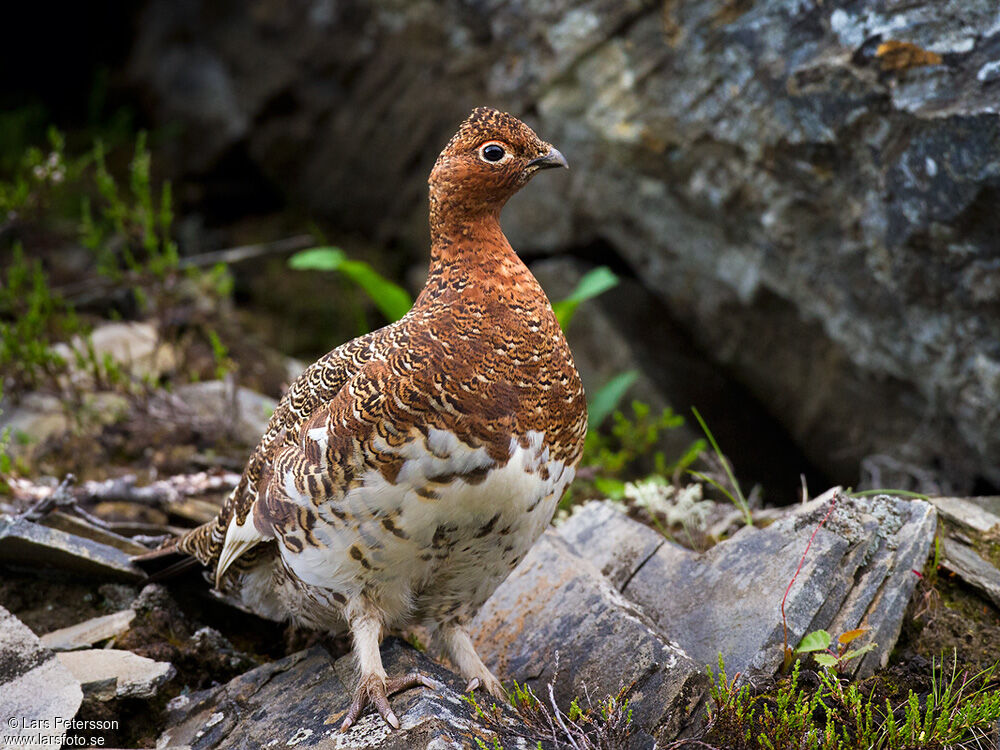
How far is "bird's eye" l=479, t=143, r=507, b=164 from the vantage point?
9.87 feet

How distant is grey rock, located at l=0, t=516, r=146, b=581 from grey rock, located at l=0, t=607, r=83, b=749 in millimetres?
514

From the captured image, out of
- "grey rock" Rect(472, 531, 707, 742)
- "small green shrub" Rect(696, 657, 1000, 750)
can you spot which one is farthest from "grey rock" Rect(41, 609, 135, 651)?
"small green shrub" Rect(696, 657, 1000, 750)

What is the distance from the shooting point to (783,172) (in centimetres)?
448

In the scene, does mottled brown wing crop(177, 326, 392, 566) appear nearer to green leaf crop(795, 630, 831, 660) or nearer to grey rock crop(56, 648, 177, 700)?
grey rock crop(56, 648, 177, 700)

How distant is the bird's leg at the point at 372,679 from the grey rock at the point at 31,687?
0.85 metres

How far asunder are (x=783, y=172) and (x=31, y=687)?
3.76 meters

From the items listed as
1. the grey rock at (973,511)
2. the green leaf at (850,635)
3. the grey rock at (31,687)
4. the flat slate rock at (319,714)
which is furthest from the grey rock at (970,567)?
the grey rock at (31,687)

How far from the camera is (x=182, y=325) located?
616 cm

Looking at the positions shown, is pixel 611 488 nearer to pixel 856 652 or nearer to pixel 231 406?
pixel 856 652

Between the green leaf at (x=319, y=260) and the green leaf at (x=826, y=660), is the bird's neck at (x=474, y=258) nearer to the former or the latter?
the green leaf at (x=826, y=660)

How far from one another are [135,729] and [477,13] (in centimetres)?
423

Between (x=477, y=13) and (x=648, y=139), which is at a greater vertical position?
(x=477, y=13)

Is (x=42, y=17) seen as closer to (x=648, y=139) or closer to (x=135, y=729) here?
(x=648, y=139)

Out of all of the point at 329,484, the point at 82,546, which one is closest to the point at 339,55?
the point at 82,546
